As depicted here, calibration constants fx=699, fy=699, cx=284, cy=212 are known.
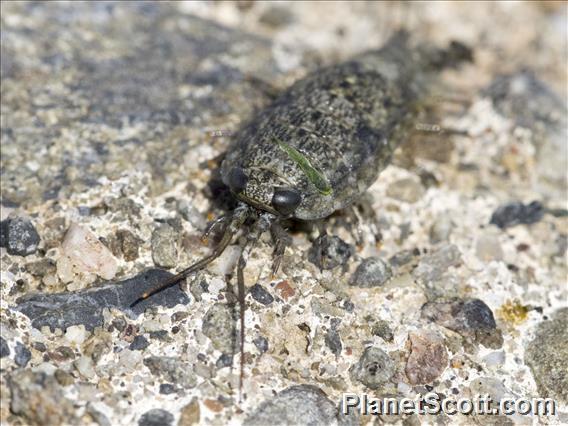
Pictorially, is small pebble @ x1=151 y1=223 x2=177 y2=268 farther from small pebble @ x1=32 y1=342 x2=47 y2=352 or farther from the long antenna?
small pebble @ x1=32 y1=342 x2=47 y2=352

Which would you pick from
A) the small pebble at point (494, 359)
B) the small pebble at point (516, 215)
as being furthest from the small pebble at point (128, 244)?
the small pebble at point (516, 215)

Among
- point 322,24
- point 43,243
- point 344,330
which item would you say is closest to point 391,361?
→ point 344,330

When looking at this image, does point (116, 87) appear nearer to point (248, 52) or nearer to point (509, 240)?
point (248, 52)

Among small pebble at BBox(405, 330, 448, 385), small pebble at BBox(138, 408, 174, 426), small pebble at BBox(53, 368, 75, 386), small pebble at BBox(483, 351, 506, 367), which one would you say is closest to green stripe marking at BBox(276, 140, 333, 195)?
small pebble at BBox(405, 330, 448, 385)

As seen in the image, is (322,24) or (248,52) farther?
(322,24)

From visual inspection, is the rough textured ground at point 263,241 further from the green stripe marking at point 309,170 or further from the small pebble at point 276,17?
the green stripe marking at point 309,170
